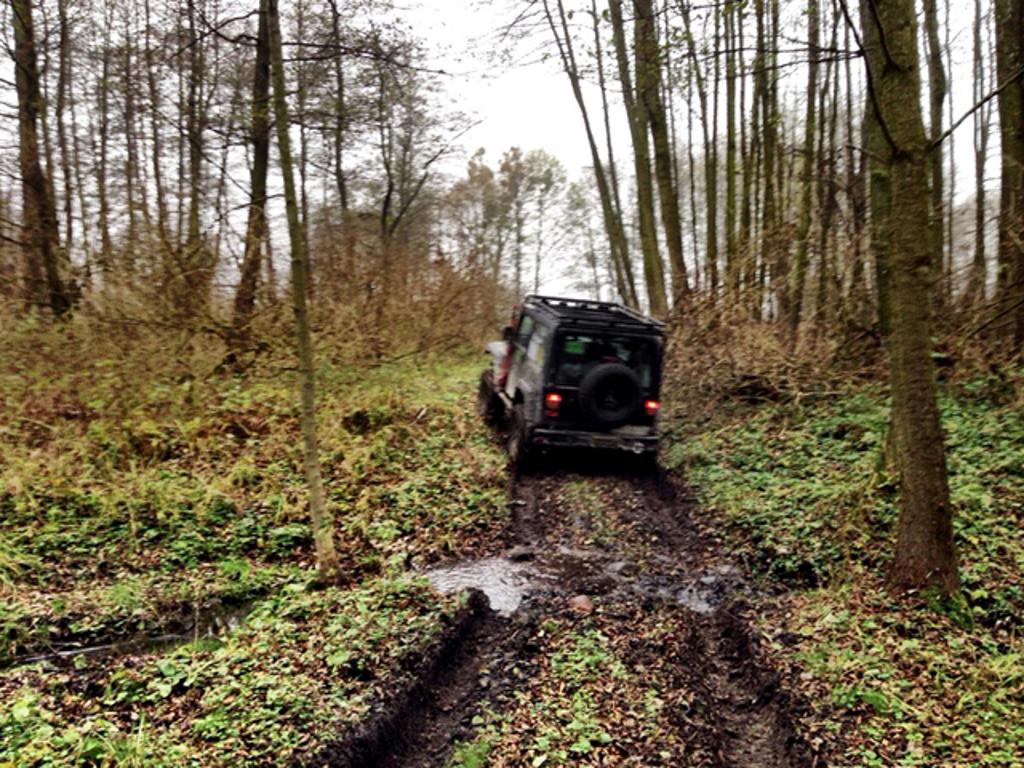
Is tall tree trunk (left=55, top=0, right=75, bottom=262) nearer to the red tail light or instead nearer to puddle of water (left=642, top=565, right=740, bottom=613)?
the red tail light

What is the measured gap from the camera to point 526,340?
398 inches

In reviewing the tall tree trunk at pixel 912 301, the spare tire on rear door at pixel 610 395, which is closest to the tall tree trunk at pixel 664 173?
the spare tire on rear door at pixel 610 395

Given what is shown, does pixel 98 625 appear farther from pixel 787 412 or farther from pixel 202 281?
pixel 787 412

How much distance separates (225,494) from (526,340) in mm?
4866

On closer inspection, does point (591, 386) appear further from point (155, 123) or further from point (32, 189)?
point (155, 123)

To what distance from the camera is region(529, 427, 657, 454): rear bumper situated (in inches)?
356

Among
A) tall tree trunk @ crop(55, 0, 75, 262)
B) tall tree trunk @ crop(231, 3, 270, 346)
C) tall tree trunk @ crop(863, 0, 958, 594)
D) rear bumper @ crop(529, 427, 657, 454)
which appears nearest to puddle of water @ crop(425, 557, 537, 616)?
rear bumper @ crop(529, 427, 657, 454)

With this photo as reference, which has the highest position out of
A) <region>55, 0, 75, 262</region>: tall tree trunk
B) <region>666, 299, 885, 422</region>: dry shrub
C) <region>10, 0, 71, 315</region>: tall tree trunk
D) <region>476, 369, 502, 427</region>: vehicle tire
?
<region>55, 0, 75, 262</region>: tall tree trunk

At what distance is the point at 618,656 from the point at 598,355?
5.07m

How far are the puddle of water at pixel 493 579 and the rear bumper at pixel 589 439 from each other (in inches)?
95.1

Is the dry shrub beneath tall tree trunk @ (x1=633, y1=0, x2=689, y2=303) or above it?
beneath

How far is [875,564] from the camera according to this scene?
566 centimetres

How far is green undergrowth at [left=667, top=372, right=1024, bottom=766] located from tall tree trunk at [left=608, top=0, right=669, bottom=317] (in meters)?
4.68

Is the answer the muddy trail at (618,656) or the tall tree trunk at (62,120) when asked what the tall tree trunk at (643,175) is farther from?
the tall tree trunk at (62,120)
